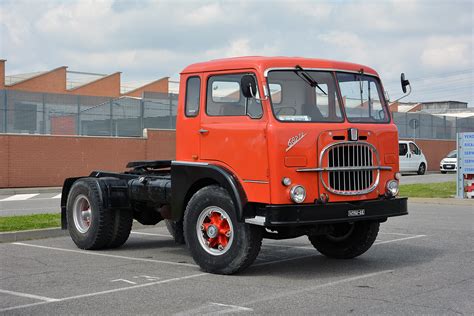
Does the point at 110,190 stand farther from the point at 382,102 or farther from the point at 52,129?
the point at 52,129

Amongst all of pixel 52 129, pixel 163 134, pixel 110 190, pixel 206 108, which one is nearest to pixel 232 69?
pixel 206 108

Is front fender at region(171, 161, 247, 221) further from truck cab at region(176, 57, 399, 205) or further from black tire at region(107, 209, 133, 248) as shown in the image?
black tire at region(107, 209, 133, 248)

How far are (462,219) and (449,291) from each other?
8.16 metres

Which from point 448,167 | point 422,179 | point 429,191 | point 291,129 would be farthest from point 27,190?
point 448,167

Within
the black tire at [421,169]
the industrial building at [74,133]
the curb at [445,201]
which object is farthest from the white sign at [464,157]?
the black tire at [421,169]

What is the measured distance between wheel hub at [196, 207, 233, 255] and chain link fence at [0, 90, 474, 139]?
69.8ft

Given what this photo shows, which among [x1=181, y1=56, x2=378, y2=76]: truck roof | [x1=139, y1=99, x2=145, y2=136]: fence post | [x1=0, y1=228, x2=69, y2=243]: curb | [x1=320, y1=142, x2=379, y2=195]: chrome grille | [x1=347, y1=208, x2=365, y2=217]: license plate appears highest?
[x1=139, y1=99, x2=145, y2=136]: fence post

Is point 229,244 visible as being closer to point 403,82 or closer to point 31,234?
point 403,82

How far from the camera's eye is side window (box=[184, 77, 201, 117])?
912 cm

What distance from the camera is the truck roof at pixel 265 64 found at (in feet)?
27.9

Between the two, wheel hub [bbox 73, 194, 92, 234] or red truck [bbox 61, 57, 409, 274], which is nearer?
red truck [bbox 61, 57, 409, 274]

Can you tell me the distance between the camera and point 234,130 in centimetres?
848

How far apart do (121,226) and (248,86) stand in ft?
12.1

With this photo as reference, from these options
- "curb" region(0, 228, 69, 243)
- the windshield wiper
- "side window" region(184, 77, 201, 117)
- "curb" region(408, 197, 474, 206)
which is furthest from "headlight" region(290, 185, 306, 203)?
"curb" region(408, 197, 474, 206)
